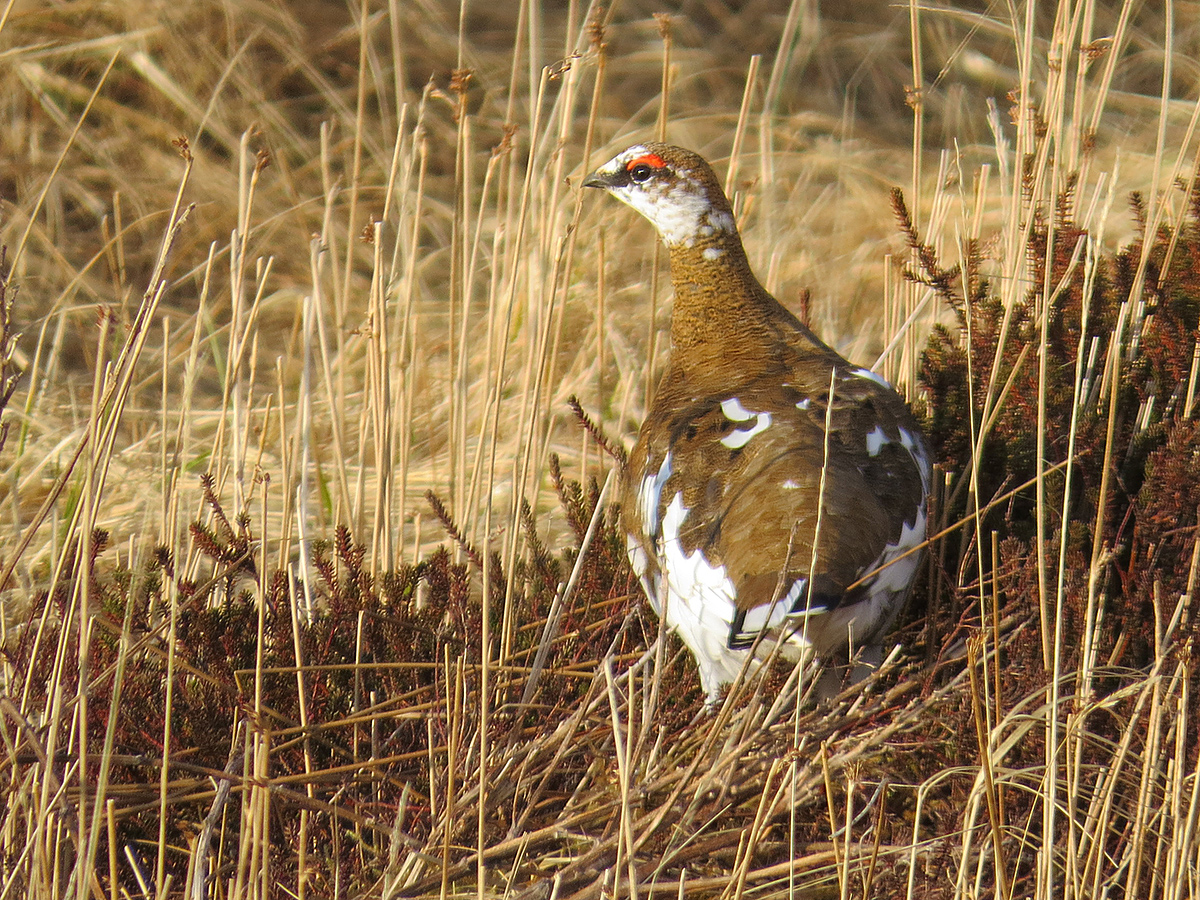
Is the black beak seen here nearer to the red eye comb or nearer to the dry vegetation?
the red eye comb

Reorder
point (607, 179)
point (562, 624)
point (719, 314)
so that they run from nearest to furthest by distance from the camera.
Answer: point (562, 624), point (719, 314), point (607, 179)

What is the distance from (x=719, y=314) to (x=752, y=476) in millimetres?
665

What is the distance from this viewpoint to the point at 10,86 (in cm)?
615

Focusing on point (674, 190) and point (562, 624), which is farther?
point (674, 190)

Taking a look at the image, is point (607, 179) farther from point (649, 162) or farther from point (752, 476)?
point (752, 476)

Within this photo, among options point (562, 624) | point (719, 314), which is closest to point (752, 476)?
point (562, 624)

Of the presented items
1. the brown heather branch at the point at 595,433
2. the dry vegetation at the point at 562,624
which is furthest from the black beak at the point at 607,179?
the brown heather branch at the point at 595,433

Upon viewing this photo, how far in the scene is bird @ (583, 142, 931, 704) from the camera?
2.28 metres

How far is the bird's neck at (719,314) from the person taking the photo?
9.77 feet

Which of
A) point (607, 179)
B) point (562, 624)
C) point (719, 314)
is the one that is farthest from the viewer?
point (607, 179)

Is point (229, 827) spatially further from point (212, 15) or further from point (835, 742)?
point (212, 15)

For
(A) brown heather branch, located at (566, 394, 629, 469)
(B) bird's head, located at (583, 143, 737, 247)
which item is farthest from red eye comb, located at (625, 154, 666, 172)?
(A) brown heather branch, located at (566, 394, 629, 469)

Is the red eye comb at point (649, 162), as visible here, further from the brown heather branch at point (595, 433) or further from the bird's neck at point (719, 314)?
the brown heather branch at point (595, 433)

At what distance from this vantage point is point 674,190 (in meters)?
3.11
